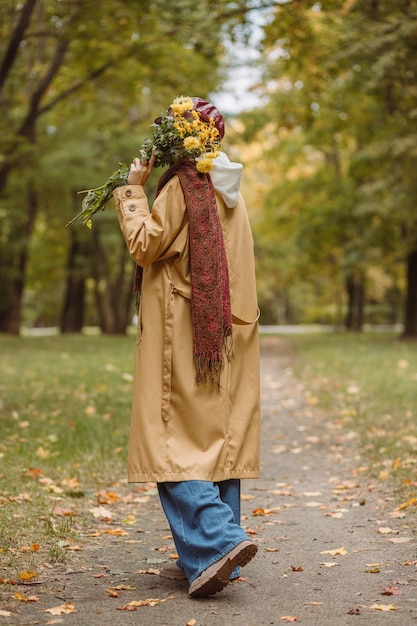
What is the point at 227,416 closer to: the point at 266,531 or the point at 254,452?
the point at 254,452

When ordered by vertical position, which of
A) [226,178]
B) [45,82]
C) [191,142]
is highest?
[45,82]

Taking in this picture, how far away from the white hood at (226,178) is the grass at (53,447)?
6.91 feet

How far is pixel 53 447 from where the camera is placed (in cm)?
760

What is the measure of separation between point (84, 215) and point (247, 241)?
0.83 metres

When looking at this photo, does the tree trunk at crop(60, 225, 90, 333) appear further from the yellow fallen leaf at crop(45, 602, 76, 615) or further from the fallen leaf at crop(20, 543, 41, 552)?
the yellow fallen leaf at crop(45, 602, 76, 615)

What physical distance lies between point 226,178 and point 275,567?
80.2 inches

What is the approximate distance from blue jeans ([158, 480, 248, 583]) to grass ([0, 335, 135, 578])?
0.87m

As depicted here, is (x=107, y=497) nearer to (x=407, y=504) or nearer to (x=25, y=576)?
(x=25, y=576)

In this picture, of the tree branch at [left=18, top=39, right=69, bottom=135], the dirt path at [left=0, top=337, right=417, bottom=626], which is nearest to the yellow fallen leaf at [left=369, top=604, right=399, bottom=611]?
the dirt path at [left=0, top=337, right=417, bottom=626]

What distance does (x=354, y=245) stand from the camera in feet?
82.9

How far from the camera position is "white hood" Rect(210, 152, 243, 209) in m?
4.05

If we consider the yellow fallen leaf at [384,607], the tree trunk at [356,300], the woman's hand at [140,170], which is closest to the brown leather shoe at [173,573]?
the yellow fallen leaf at [384,607]

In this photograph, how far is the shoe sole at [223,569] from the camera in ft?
12.1

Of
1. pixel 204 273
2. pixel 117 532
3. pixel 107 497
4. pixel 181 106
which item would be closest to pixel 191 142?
pixel 181 106
